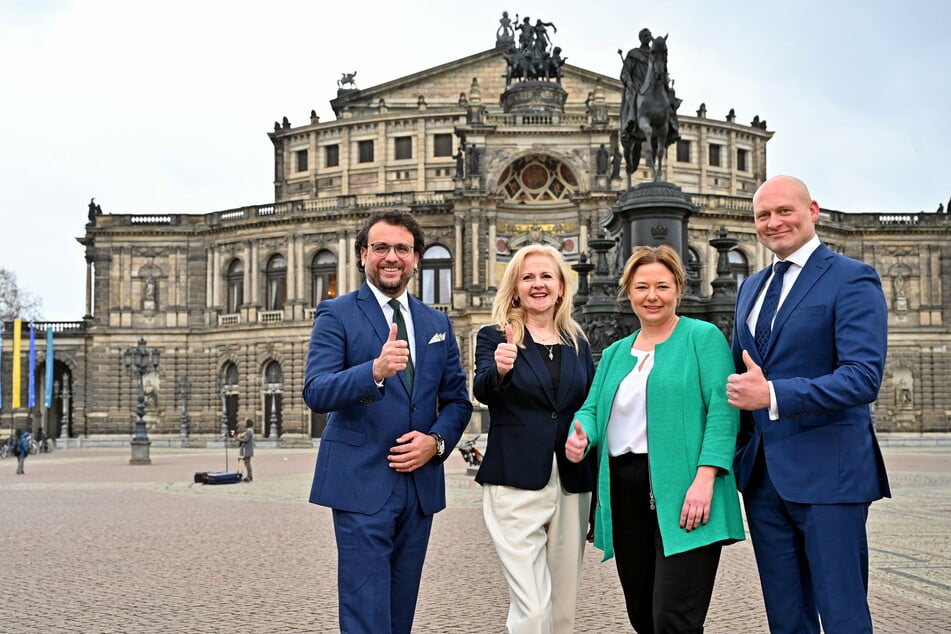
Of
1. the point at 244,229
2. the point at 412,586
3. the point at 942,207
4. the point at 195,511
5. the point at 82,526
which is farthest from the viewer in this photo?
the point at 942,207

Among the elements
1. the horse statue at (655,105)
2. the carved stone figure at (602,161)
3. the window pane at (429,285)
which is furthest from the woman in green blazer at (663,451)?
the window pane at (429,285)

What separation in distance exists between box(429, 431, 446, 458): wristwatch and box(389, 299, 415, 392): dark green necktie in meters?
0.25

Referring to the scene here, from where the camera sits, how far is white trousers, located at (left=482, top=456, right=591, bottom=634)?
5.35m

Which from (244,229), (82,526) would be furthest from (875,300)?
(244,229)

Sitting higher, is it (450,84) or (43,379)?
(450,84)

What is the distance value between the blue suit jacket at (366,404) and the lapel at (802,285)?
65.8 inches

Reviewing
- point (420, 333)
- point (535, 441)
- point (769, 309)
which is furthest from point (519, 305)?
point (769, 309)

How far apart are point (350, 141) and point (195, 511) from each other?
48124 mm

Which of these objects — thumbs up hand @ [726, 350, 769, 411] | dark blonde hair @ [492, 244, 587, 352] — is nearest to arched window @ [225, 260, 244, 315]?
dark blonde hair @ [492, 244, 587, 352]

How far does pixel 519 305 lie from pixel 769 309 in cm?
138

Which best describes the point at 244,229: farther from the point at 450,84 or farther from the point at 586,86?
the point at 586,86

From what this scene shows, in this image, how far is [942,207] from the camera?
63688 mm

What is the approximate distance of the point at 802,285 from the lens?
16.1 ft

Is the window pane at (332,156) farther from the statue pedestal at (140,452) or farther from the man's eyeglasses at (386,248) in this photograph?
the man's eyeglasses at (386,248)
